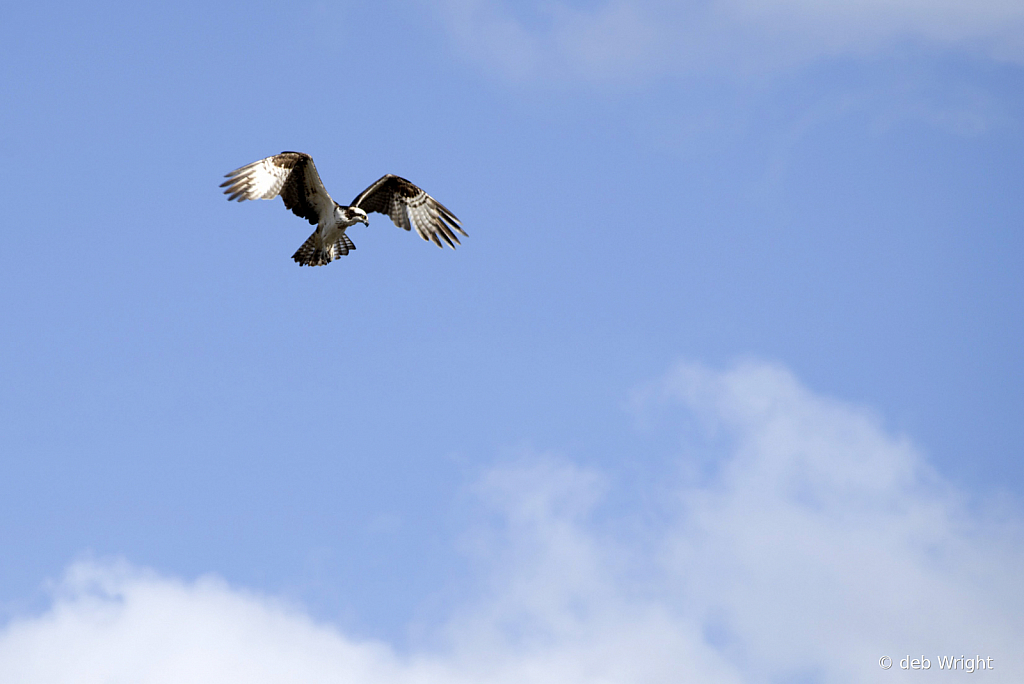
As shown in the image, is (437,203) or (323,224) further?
(437,203)

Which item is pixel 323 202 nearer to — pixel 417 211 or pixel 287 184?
pixel 287 184

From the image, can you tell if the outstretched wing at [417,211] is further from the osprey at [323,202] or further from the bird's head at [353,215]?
the bird's head at [353,215]

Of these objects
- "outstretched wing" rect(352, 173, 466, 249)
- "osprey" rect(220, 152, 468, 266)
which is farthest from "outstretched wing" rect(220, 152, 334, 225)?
"outstretched wing" rect(352, 173, 466, 249)

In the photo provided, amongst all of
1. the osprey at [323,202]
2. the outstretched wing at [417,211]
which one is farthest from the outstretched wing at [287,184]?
the outstretched wing at [417,211]

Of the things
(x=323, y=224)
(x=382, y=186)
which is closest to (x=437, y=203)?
(x=382, y=186)

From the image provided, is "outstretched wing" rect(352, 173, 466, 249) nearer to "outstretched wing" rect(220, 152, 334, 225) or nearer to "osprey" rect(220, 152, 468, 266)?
"osprey" rect(220, 152, 468, 266)

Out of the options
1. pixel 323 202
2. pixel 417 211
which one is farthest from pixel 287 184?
pixel 417 211

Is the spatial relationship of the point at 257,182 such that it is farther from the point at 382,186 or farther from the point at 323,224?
the point at 382,186
